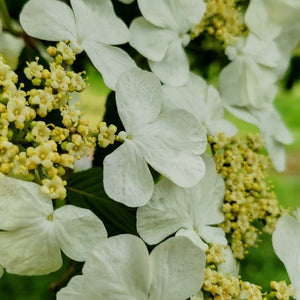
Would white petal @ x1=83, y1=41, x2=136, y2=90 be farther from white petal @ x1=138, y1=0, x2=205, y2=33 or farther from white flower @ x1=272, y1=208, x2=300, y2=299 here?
white flower @ x1=272, y1=208, x2=300, y2=299

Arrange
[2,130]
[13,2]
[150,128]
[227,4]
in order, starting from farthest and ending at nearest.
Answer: [13,2] → [227,4] → [150,128] → [2,130]

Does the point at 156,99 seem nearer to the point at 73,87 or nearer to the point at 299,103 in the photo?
the point at 73,87

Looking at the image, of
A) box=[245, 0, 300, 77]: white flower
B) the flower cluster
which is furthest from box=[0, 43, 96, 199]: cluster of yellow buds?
box=[245, 0, 300, 77]: white flower

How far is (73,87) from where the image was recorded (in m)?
0.61

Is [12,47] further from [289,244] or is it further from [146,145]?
[289,244]

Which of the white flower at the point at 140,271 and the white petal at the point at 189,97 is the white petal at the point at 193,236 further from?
the white petal at the point at 189,97

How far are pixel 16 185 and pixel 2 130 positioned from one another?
0.05 m

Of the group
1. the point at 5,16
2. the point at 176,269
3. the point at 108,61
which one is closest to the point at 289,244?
the point at 176,269

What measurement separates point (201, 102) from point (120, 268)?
0.29m

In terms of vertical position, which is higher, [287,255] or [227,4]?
[227,4]

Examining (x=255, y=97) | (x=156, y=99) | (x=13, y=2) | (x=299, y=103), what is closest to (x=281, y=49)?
(x=255, y=97)

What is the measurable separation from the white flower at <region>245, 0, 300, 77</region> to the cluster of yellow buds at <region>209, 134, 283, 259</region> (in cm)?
17

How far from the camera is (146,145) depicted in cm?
65

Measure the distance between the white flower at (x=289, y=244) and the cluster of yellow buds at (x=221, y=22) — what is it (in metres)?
0.28
